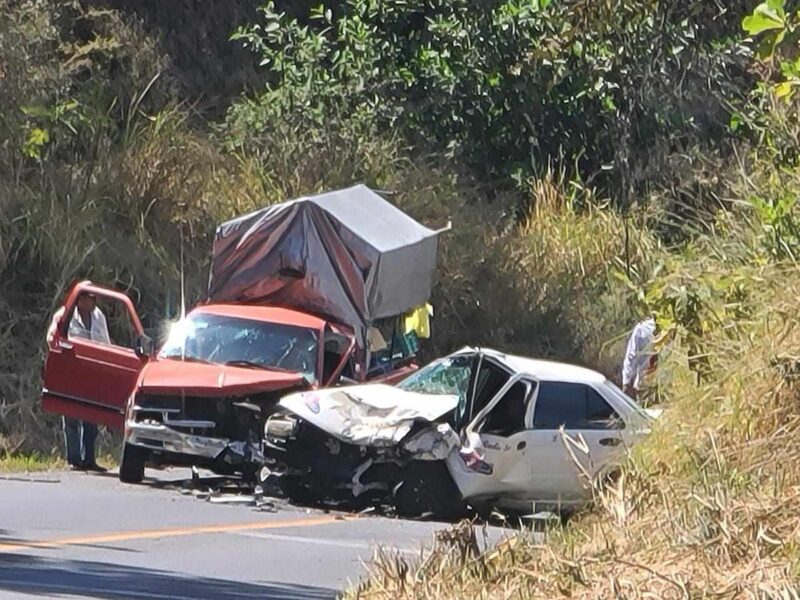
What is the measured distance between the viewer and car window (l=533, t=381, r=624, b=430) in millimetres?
16703

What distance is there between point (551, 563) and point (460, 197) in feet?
65.2

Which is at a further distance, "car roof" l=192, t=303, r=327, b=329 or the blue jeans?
the blue jeans

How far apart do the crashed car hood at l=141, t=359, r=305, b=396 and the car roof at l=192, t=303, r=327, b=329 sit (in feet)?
3.94

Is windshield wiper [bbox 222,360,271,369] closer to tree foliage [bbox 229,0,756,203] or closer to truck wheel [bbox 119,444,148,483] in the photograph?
truck wheel [bbox 119,444,148,483]

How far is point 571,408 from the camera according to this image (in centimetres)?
1689

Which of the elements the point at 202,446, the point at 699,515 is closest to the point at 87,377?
the point at 202,446

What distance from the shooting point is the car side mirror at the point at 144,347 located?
18000 mm

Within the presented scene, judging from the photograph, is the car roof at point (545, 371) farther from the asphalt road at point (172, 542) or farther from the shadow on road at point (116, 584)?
the shadow on road at point (116, 584)

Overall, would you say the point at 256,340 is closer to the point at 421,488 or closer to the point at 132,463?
the point at 132,463

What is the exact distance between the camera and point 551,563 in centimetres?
967

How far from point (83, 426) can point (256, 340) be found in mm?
2094

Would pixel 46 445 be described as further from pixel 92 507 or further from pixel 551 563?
pixel 551 563

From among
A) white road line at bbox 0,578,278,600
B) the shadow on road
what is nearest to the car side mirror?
the shadow on road

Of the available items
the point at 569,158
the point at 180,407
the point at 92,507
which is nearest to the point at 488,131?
the point at 569,158
